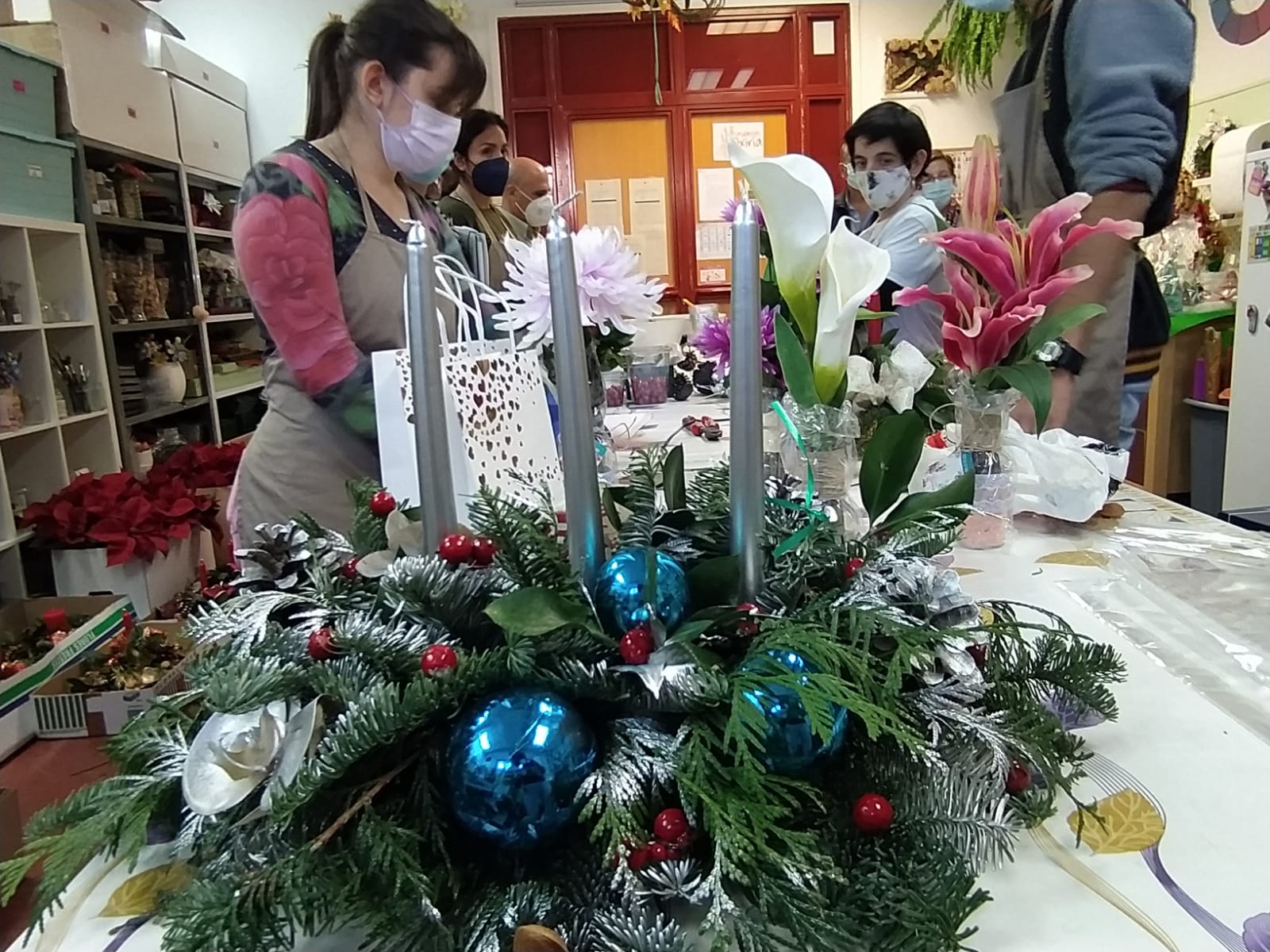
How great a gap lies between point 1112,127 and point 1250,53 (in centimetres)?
307

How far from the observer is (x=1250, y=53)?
3557mm

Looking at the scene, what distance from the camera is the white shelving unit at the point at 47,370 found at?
106 inches

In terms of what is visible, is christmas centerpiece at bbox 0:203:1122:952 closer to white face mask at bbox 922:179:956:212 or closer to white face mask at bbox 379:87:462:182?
white face mask at bbox 379:87:462:182

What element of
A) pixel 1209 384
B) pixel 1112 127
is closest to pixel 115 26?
pixel 1112 127

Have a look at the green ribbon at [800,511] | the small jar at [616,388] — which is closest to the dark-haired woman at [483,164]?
the small jar at [616,388]

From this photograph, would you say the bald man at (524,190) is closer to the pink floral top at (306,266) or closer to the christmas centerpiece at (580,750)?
the pink floral top at (306,266)

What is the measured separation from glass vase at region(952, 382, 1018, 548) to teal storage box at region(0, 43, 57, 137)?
285 cm

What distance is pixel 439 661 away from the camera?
44 cm

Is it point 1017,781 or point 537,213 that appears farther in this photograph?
point 537,213

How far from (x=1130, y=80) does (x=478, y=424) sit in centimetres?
102

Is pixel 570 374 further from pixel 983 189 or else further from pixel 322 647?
pixel 983 189

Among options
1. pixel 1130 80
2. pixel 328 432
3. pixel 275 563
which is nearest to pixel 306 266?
pixel 328 432

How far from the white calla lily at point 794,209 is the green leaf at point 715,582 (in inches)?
8.8

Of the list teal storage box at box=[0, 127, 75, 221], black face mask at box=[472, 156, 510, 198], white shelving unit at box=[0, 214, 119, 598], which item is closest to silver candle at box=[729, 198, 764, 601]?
black face mask at box=[472, 156, 510, 198]
